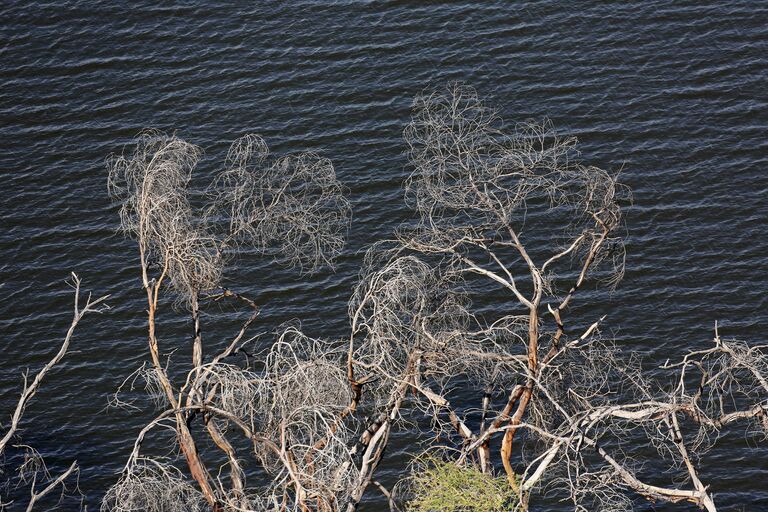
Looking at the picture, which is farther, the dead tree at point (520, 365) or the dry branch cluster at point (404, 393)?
the dead tree at point (520, 365)

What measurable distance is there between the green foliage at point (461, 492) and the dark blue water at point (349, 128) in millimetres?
8958

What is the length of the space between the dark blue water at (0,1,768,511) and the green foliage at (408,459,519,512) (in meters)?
8.96

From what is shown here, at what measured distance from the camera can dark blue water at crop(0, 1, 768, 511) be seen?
132ft

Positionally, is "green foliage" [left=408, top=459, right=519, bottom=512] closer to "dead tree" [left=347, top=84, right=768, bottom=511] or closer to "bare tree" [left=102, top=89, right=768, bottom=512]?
"bare tree" [left=102, top=89, right=768, bottom=512]

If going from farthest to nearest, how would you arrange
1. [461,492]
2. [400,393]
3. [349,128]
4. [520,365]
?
[349,128] → [520,365] → [400,393] → [461,492]

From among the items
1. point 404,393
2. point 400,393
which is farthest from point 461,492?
point 400,393

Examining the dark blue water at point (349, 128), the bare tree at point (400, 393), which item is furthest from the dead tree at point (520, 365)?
the dark blue water at point (349, 128)

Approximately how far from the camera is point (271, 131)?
1907 inches

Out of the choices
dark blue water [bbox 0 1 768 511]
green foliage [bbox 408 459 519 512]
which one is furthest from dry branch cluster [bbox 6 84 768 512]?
dark blue water [bbox 0 1 768 511]

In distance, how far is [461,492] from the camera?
88.8ft

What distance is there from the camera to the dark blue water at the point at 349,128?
4028 centimetres

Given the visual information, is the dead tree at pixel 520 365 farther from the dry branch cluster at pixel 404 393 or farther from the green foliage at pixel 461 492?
the green foliage at pixel 461 492

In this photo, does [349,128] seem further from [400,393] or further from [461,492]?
[461,492]

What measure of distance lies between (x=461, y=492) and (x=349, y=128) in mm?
23559
